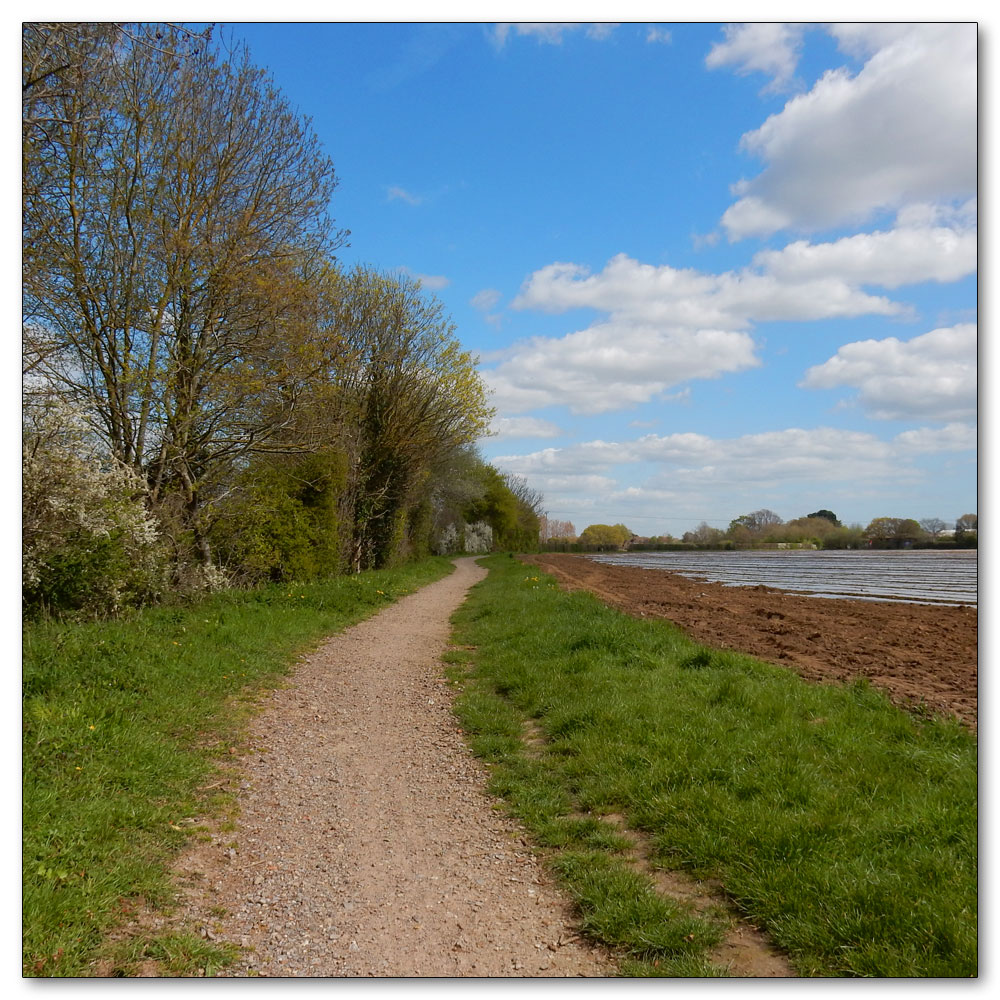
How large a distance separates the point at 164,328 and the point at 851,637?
1425cm

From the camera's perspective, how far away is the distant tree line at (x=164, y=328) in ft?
28.8

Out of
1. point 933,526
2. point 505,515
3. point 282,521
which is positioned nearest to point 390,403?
point 282,521

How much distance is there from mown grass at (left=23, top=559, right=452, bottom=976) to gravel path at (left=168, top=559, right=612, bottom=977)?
0.32m

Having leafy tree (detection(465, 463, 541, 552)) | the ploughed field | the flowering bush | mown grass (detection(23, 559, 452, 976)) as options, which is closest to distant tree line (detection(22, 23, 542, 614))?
the flowering bush

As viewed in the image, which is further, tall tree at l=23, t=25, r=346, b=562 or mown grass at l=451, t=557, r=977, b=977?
tall tree at l=23, t=25, r=346, b=562

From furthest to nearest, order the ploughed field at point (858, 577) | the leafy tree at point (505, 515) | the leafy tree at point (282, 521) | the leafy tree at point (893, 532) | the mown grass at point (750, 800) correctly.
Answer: the leafy tree at point (505, 515) → the ploughed field at point (858, 577) → the leafy tree at point (282, 521) → the leafy tree at point (893, 532) → the mown grass at point (750, 800)

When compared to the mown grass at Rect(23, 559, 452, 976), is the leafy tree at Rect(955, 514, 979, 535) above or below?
above

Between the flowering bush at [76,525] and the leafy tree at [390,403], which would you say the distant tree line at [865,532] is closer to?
the flowering bush at [76,525]

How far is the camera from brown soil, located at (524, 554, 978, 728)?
8.72 metres

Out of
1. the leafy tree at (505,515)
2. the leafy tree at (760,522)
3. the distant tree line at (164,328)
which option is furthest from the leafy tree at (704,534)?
the leafy tree at (505,515)

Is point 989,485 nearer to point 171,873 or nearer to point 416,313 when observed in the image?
point 171,873

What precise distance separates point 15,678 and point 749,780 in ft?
16.1

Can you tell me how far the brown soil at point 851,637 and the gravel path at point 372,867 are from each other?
12.9ft

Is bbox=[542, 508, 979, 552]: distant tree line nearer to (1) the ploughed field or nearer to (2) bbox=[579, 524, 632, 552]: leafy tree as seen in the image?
(1) the ploughed field
